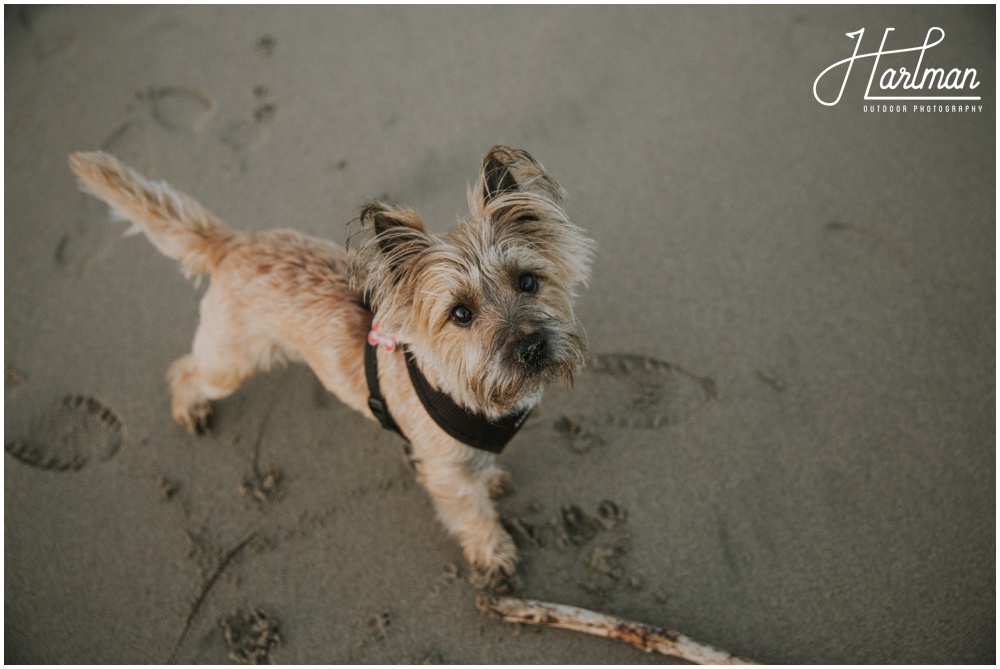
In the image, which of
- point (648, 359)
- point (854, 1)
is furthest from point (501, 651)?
point (854, 1)

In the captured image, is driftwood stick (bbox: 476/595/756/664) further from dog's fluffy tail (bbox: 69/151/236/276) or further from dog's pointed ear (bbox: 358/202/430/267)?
dog's fluffy tail (bbox: 69/151/236/276)

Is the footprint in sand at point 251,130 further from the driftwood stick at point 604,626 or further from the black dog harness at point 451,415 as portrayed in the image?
the driftwood stick at point 604,626

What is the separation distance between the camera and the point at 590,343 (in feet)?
13.4

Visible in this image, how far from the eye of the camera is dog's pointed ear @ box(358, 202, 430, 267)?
7.79 ft

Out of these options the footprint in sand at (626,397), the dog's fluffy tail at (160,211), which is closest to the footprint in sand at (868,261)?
the footprint in sand at (626,397)

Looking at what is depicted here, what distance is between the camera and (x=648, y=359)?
4008 millimetres

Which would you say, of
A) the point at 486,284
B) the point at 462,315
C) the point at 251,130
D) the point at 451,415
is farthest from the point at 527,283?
the point at 251,130

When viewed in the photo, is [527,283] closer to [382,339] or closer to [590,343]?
[382,339]

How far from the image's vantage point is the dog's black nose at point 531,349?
2.42 m

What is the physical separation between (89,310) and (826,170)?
5660mm

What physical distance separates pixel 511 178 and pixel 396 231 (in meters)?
0.58

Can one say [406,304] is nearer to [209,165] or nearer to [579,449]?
[579,449]

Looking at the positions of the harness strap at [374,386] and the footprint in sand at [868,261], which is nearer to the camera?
the harness strap at [374,386]

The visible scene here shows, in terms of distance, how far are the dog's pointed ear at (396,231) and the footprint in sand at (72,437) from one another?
107 inches
